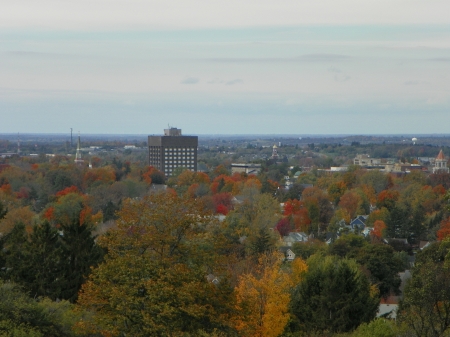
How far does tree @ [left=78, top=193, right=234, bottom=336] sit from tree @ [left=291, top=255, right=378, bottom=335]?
26.8ft

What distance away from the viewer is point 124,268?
63.0 feet

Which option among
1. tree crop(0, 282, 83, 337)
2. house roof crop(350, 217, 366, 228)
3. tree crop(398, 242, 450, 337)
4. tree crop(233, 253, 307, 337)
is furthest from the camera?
house roof crop(350, 217, 366, 228)

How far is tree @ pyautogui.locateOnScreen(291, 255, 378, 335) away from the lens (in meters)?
27.9

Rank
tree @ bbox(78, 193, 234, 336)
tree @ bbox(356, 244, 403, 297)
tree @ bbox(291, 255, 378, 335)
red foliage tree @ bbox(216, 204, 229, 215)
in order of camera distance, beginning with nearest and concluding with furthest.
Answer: tree @ bbox(78, 193, 234, 336) → tree @ bbox(291, 255, 378, 335) → tree @ bbox(356, 244, 403, 297) → red foliage tree @ bbox(216, 204, 229, 215)

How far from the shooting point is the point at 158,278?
19062 mm

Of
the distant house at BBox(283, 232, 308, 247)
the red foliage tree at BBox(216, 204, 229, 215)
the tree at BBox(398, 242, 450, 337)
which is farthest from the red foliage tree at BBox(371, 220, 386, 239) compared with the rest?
the tree at BBox(398, 242, 450, 337)

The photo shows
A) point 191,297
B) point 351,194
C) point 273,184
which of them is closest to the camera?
point 191,297

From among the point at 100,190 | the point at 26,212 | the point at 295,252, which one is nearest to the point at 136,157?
the point at 100,190

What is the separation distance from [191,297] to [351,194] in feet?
206

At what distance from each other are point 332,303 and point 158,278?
35.2 ft

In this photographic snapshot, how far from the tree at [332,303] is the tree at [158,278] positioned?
26.8 feet

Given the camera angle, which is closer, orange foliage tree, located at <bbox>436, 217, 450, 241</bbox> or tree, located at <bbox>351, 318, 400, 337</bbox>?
tree, located at <bbox>351, 318, 400, 337</bbox>

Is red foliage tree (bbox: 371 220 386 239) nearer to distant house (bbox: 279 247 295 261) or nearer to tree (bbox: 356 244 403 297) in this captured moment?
distant house (bbox: 279 247 295 261)

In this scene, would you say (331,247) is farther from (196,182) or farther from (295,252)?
(196,182)
